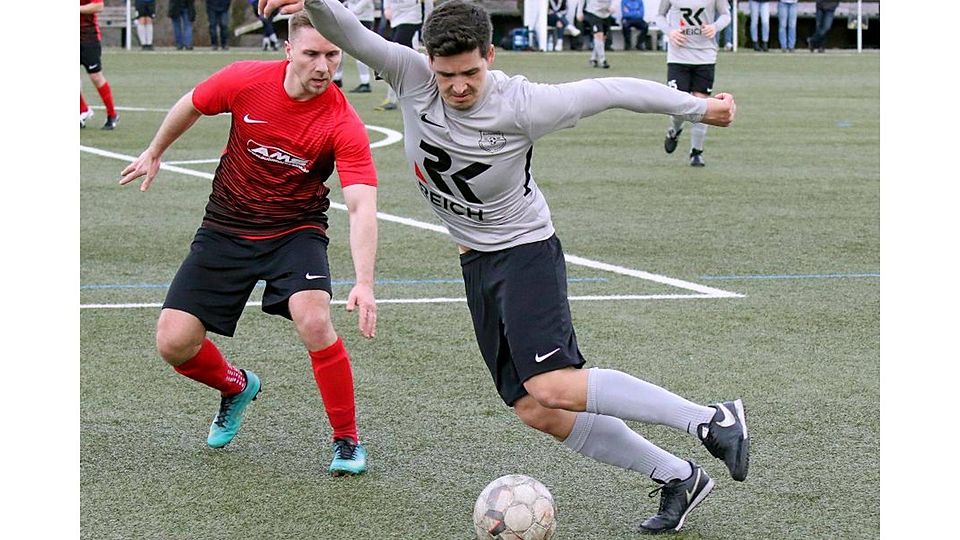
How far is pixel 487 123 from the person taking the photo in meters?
4.99

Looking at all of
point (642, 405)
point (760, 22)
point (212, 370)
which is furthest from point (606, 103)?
point (760, 22)

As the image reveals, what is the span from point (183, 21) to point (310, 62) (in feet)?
99.9

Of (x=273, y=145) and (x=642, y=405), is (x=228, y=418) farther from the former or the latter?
(x=642, y=405)

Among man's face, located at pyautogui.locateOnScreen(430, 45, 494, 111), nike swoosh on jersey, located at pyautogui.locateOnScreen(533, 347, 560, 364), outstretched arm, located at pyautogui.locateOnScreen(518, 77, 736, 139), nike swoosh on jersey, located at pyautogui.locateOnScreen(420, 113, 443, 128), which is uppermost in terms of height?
man's face, located at pyautogui.locateOnScreen(430, 45, 494, 111)

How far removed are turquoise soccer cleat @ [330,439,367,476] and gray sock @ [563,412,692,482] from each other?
2.86 ft

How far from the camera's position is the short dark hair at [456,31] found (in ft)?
15.7

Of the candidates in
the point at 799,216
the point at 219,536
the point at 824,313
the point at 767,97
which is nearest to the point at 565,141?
the point at 799,216

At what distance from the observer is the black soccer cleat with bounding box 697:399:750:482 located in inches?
189

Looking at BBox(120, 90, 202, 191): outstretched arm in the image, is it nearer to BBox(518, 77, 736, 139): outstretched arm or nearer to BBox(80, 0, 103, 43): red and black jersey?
BBox(518, 77, 736, 139): outstretched arm

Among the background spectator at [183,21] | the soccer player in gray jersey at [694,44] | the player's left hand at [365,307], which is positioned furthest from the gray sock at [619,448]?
the background spectator at [183,21]

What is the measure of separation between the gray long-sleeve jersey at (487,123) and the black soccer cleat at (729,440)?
886 millimetres

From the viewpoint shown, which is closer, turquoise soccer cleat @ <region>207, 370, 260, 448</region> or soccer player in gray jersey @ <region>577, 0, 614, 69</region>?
turquoise soccer cleat @ <region>207, 370, 260, 448</region>

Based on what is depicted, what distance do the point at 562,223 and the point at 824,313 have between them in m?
3.32

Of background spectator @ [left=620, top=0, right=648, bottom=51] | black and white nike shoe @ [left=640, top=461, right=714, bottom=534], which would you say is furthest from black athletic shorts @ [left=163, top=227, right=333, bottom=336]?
background spectator @ [left=620, top=0, right=648, bottom=51]
